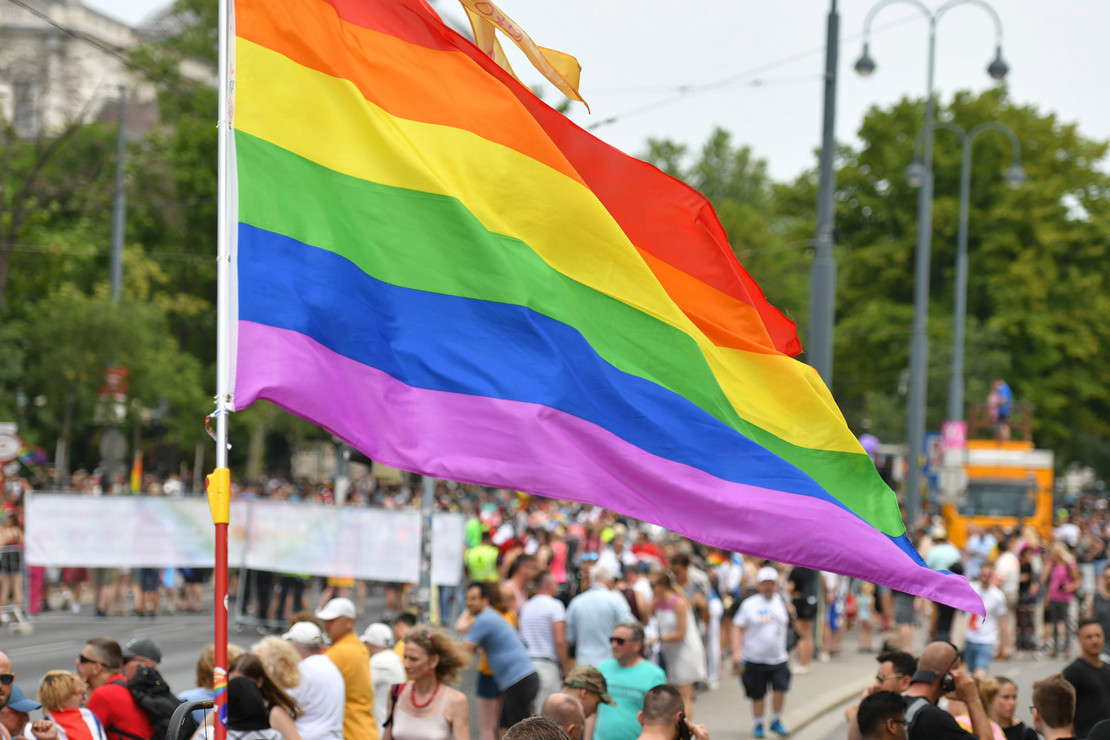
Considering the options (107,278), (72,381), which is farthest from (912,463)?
(107,278)

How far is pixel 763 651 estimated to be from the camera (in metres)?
12.6

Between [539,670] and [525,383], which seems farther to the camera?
[539,670]

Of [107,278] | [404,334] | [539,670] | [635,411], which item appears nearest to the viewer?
[404,334]

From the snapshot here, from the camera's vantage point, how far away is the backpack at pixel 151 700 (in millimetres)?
7000

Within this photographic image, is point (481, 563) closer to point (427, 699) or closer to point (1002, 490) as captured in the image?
point (427, 699)

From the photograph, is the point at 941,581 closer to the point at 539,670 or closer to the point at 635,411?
the point at 635,411

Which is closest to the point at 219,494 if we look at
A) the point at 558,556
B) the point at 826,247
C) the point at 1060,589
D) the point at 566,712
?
the point at 566,712

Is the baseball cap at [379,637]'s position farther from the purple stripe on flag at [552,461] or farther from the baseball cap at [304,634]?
the purple stripe on flag at [552,461]

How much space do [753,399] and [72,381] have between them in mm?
27769

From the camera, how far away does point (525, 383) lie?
16.5 feet

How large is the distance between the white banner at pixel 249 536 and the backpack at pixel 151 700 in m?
11.1

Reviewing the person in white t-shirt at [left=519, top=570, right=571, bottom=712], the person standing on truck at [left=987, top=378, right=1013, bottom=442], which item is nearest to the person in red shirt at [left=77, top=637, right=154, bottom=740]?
the person in white t-shirt at [left=519, top=570, right=571, bottom=712]

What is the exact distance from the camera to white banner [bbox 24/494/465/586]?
727 inches

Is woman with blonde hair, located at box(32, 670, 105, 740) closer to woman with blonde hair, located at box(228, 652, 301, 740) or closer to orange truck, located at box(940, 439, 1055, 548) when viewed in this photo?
woman with blonde hair, located at box(228, 652, 301, 740)
